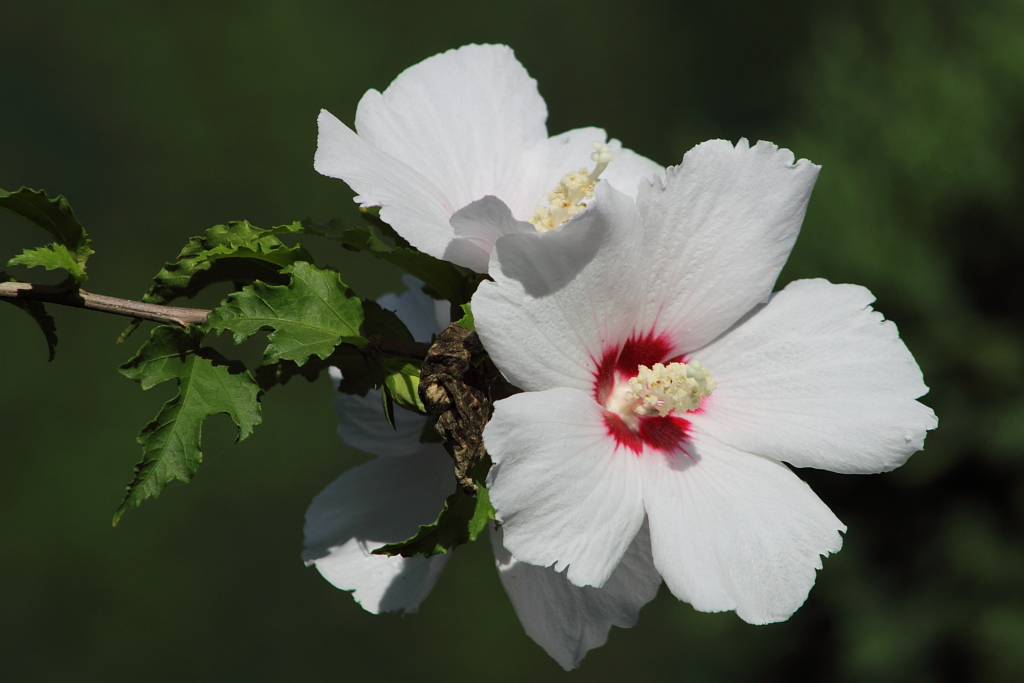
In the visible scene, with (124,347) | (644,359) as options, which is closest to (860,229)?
(644,359)

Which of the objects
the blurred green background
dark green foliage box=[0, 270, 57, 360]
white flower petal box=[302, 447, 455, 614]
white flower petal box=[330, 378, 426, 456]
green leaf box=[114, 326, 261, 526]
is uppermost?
dark green foliage box=[0, 270, 57, 360]

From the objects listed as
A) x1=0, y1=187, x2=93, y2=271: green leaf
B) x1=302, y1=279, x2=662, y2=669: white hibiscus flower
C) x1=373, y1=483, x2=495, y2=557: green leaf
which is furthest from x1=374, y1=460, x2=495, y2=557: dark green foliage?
x1=0, y1=187, x2=93, y2=271: green leaf

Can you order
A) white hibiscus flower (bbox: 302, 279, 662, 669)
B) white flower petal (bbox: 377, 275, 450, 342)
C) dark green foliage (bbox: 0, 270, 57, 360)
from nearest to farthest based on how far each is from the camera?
1. dark green foliage (bbox: 0, 270, 57, 360)
2. white hibiscus flower (bbox: 302, 279, 662, 669)
3. white flower petal (bbox: 377, 275, 450, 342)

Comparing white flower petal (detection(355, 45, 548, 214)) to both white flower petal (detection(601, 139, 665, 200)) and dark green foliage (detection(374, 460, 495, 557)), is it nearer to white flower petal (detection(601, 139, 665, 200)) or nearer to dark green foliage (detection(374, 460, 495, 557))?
white flower petal (detection(601, 139, 665, 200))

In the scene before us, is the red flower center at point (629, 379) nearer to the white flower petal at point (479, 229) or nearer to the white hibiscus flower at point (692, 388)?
the white hibiscus flower at point (692, 388)

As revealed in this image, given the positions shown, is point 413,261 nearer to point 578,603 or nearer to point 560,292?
point 560,292

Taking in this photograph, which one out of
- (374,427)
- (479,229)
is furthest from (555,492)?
(374,427)

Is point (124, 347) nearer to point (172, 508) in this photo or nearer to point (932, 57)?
point (172, 508)
